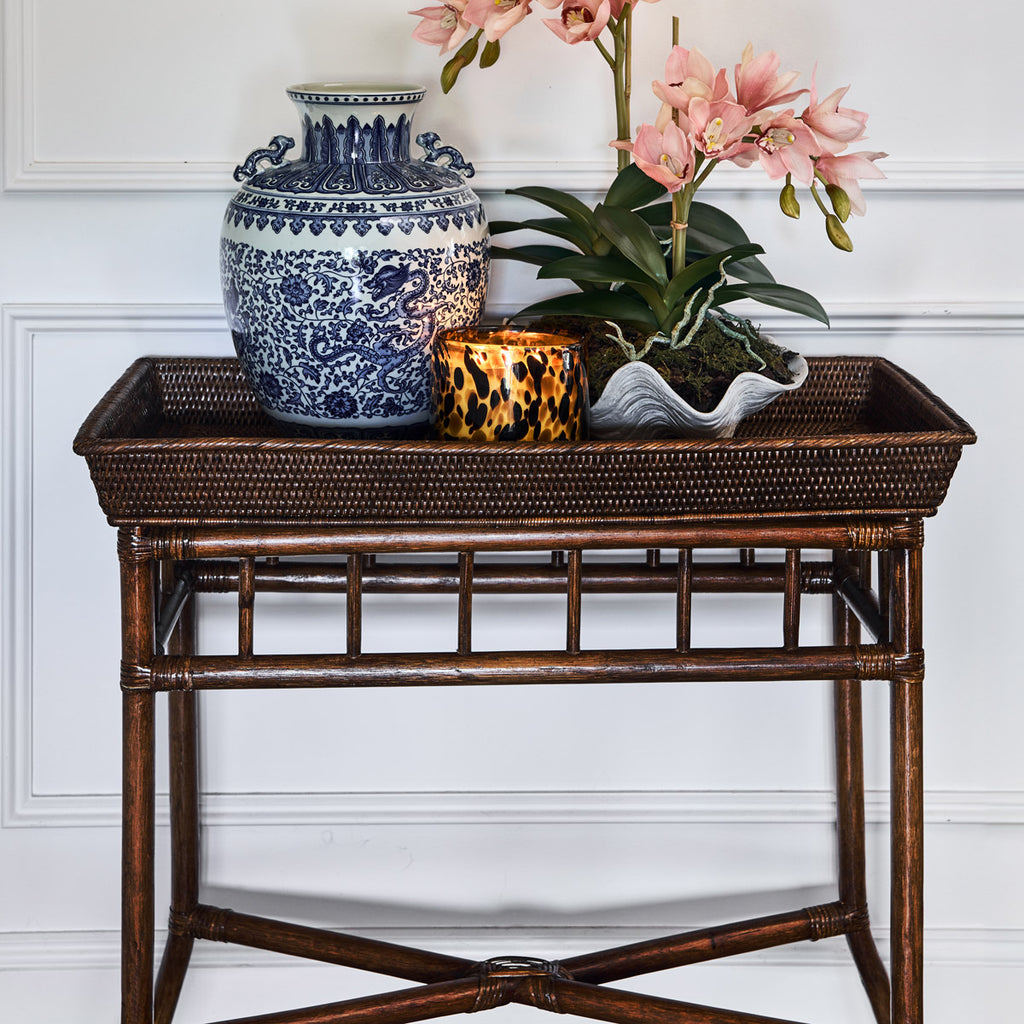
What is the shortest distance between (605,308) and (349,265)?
0.20 metres

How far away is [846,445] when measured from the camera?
806mm

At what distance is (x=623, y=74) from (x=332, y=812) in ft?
2.41

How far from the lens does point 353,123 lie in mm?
860

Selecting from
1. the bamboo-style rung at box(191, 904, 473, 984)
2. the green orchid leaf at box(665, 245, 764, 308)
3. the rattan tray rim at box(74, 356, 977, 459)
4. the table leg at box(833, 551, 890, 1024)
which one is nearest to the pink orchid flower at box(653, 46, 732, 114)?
the green orchid leaf at box(665, 245, 764, 308)

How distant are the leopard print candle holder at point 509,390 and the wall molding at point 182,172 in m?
0.29

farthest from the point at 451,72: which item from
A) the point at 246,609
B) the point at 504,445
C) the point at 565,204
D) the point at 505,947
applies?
the point at 505,947

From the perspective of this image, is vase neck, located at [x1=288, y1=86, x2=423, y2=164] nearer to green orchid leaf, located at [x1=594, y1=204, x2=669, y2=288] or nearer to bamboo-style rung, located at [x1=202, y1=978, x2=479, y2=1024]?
green orchid leaf, located at [x1=594, y1=204, x2=669, y2=288]

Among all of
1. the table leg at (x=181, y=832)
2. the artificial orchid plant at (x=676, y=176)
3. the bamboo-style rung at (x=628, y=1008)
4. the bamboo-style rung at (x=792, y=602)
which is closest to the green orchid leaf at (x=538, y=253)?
the artificial orchid plant at (x=676, y=176)

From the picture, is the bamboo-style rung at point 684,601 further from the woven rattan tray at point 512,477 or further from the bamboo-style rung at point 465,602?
the bamboo-style rung at point 465,602

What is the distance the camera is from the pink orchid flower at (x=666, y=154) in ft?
2.64

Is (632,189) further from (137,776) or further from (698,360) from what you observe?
(137,776)

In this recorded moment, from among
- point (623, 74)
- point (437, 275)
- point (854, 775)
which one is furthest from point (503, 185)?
point (854, 775)

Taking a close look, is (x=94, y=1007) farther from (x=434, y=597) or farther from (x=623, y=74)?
(x=623, y=74)

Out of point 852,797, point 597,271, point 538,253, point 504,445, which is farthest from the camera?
point 852,797
